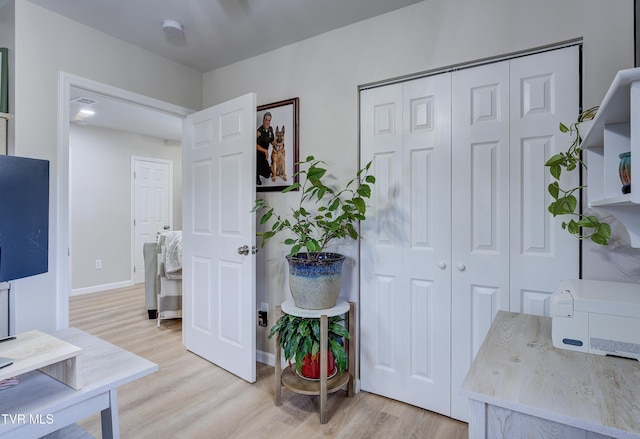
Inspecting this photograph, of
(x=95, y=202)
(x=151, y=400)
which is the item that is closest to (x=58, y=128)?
(x=151, y=400)

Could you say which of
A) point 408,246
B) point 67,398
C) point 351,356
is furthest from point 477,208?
point 67,398

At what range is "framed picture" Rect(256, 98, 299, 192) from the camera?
7.98 ft

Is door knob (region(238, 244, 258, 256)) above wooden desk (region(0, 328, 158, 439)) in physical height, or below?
above

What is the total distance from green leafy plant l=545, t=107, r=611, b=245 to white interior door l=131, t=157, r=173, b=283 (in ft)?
18.0

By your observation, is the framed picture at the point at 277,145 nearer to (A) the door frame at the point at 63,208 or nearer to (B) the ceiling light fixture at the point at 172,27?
(B) the ceiling light fixture at the point at 172,27

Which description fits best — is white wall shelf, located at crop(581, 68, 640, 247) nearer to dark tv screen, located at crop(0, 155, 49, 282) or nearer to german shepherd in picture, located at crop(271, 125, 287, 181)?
dark tv screen, located at crop(0, 155, 49, 282)

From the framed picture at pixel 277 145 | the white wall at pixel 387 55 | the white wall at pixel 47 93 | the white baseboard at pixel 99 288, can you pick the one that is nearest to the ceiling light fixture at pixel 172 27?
the white wall at pixel 47 93

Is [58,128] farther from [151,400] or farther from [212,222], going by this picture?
[151,400]

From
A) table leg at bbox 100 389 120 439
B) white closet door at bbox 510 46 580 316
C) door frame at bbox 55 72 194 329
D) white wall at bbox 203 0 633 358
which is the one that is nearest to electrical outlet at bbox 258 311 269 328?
white wall at bbox 203 0 633 358

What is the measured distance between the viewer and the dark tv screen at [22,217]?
1.00 m

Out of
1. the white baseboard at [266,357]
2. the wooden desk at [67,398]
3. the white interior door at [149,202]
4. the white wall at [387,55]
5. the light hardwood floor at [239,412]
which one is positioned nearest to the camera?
the wooden desk at [67,398]

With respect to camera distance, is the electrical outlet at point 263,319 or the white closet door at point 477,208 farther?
the electrical outlet at point 263,319

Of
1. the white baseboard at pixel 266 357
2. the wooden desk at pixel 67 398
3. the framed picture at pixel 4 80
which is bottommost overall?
the white baseboard at pixel 266 357

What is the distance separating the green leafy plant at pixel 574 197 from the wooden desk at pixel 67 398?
1.64 metres
